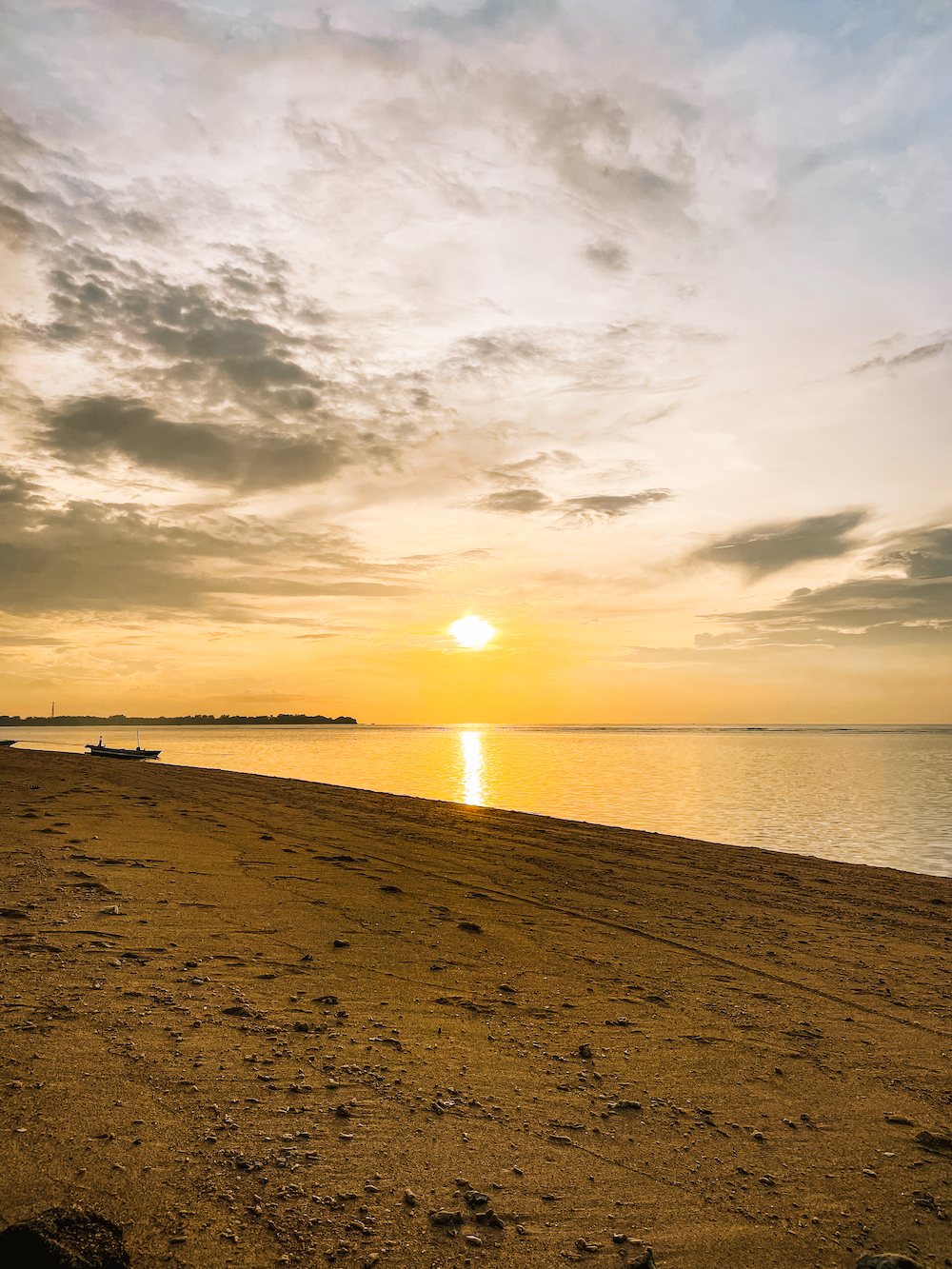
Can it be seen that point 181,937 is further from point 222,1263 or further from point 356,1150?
point 222,1263

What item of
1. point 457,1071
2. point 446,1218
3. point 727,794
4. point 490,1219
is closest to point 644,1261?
point 490,1219

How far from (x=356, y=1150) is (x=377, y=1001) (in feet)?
7.88

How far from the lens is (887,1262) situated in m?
3.53

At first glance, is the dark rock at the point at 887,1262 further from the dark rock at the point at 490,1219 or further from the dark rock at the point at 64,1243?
the dark rock at the point at 64,1243

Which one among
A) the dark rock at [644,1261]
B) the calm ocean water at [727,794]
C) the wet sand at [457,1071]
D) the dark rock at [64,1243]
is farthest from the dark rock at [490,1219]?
the calm ocean water at [727,794]

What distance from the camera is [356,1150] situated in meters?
4.33

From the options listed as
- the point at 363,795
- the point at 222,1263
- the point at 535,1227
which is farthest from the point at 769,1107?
the point at 363,795

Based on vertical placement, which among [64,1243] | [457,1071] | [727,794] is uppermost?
[64,1243]

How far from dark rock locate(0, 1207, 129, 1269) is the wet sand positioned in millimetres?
314

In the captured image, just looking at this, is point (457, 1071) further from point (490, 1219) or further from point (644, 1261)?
point (644, 1261)

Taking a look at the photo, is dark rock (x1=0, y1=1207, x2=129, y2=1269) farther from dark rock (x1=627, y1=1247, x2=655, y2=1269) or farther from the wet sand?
dark rock (x1=627, y1=1247, x2=655, y2=1269)

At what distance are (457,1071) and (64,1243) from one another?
3005 millimetres

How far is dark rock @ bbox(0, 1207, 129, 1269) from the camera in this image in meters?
2.90

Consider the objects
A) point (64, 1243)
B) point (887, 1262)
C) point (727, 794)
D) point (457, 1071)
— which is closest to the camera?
point (64, 1243)
